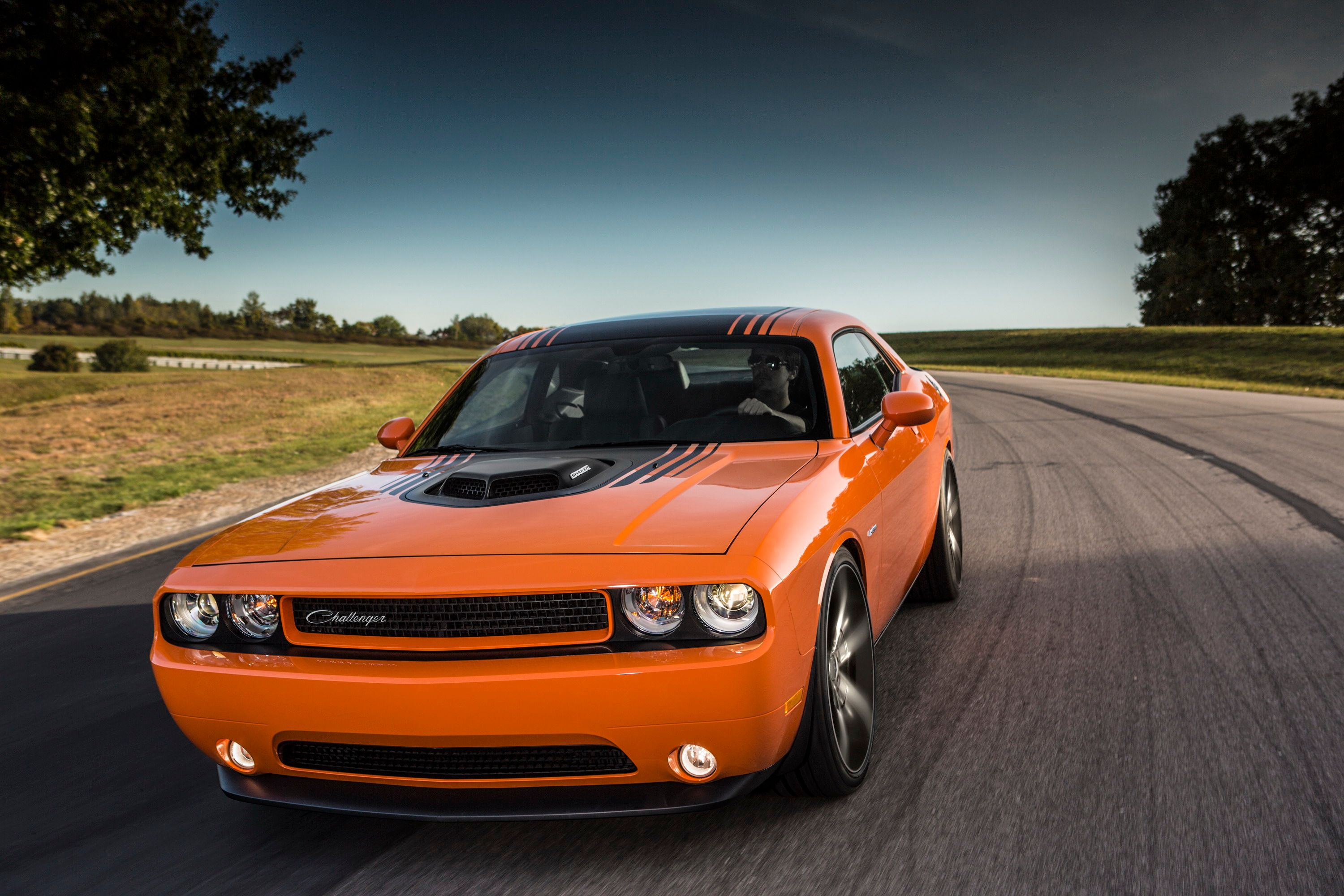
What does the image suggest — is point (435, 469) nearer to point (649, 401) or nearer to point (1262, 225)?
point (649, 401)

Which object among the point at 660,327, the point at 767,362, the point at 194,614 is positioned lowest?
the point at 194,614

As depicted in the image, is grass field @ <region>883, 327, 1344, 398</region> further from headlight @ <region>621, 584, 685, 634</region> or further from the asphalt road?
headlight @ <region>621, 584, 685, 634</region>

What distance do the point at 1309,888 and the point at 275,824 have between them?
2.76m

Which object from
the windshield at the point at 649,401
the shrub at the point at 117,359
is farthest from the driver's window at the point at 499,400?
the shrub at the point at 117,359

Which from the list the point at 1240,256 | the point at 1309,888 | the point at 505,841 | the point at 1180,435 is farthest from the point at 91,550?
the point at 1240,256

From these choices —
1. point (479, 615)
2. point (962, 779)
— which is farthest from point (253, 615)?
point (962, 779)

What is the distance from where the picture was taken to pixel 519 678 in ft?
7.75

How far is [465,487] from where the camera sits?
3.15 m

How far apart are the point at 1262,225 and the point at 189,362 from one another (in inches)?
2525

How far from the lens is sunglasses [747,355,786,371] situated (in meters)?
4.02

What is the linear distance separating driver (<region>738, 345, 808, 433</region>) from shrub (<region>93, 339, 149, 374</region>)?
4963 centimetres

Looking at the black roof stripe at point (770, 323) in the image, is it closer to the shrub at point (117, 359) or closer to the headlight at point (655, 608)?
the headlight at point (655, 608)

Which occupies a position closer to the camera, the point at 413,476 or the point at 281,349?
the point at 413,476

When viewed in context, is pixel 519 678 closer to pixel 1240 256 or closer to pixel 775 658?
pixel 775 658
